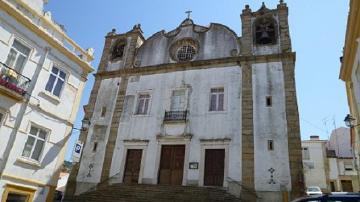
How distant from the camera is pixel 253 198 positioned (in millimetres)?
14242

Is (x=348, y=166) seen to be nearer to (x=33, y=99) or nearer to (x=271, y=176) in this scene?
(x=271, y=176)

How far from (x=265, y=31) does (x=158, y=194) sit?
41.3 ft

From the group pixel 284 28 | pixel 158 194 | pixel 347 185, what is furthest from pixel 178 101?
pixel 347 185

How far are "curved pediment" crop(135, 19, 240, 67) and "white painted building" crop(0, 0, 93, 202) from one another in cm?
766

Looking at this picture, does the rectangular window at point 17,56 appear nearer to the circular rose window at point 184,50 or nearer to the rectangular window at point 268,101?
the circular rose window at point 184,50

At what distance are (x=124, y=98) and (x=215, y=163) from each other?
8.17 metres

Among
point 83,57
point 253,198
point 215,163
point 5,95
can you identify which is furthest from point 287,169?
point 5,95

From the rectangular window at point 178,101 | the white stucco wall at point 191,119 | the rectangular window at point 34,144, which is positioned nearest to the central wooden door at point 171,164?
the white stucco wall at point 191,119

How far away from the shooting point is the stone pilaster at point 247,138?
14.6m

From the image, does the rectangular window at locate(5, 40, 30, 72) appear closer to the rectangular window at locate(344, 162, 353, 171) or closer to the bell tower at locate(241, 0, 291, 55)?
the bell tower at locate(241, 0, 291, 55)

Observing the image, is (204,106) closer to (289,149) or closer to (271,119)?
(271,119)

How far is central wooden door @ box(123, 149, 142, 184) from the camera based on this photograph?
17.2m

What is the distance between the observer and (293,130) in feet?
49.8

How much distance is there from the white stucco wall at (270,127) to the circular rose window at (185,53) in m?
4.78
